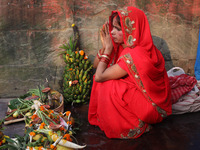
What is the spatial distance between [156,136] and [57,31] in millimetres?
2541

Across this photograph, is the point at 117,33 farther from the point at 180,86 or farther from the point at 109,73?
the point at 180,86

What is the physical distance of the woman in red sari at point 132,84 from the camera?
91.6 inches

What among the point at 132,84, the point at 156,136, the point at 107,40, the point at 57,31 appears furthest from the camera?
the point at 57,31

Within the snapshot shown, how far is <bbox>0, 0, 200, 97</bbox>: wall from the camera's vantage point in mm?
3627

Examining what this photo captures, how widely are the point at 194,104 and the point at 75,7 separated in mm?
2697

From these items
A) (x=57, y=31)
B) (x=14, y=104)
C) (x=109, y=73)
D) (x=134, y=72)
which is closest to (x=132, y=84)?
(x=134, y=72)

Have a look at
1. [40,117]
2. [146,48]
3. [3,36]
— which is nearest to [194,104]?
[146,48]

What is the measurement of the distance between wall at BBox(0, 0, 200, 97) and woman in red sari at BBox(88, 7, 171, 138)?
130cm

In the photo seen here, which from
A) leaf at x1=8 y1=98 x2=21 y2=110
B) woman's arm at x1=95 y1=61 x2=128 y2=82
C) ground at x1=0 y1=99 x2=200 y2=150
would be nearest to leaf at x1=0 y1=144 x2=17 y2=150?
ground at x1=0 y1=99 x2=200 y2=150

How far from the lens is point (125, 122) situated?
2.40m

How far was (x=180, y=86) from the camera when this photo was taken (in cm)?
315

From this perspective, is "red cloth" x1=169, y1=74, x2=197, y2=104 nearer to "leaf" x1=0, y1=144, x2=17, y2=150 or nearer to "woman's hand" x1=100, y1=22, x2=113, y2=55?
"woman's hand" x1=100, y1=22, x2=113, y2=55

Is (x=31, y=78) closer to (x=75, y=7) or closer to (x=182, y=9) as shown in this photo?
(x=75, y=7)

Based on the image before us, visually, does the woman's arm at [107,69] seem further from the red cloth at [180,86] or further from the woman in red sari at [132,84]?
the red cloth at [180,86]
